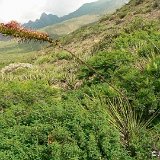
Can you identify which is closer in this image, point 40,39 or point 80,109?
point 40,39

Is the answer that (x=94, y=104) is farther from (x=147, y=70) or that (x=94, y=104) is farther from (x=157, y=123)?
(x=147, y=70)

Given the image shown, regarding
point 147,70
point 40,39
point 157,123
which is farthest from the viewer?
point 147,70

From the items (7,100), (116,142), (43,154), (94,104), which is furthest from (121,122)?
(7,100)

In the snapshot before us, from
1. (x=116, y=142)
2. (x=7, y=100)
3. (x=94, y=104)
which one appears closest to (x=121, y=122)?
(x=94, y=104)

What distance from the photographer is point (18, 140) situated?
7.95 meters

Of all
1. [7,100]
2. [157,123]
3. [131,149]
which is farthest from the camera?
[7,100]

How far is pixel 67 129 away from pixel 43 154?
2.19ft

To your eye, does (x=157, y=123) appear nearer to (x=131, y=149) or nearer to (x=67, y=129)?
(x=131, y=149)

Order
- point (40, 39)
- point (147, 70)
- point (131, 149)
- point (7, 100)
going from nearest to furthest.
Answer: point (40, 39) → point (131, 149) → point (147, 70) → point (7, 100)

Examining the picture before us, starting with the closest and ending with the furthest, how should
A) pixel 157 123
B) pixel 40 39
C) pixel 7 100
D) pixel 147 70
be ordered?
pixel 40 39 → pixel 157 123 → pixel 147 70 → pixel 7 100

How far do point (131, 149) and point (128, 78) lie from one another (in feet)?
8.86

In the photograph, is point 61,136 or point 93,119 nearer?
point 61,136

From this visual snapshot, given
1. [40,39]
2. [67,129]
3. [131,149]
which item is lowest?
[131,149]

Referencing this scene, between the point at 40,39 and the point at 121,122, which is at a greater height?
the point at 40,39
